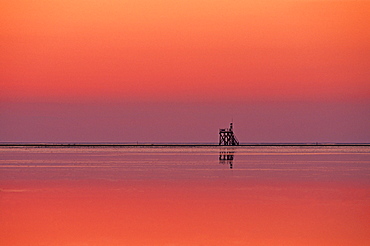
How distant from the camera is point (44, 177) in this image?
32844mm

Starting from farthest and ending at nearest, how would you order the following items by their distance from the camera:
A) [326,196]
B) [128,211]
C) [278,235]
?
[326,196]
[128,211]
[278,235]

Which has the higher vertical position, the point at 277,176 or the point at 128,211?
the point at 277,176

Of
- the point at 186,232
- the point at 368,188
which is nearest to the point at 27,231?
the point at 186,232

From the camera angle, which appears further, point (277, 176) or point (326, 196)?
point (277, 176)

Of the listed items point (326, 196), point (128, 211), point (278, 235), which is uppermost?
point (326, 196)

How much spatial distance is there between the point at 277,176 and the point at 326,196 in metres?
9.97

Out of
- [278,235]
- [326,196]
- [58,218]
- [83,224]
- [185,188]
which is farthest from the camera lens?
[185,188]

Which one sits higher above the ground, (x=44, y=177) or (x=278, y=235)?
(x=44, y=177)

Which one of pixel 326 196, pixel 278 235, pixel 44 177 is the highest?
pixel 44 177

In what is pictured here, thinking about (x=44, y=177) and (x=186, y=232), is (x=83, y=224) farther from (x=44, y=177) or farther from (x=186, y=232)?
(x=44, y=177)

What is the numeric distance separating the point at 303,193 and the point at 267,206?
4177 mm

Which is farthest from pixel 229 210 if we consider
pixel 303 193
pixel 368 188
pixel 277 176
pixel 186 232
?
pixel 277 176

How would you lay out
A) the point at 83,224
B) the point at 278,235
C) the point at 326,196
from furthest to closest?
the point at 326,196
the point at 83,224
the point at 278,235

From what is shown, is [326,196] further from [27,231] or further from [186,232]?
[27,231]
